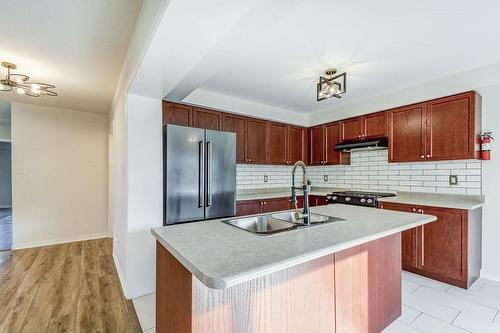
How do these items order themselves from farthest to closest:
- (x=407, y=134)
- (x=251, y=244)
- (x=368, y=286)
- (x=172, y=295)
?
(x=407, y=134), (x=368, y=286), (x=172, y=295), (x=251, y=244)

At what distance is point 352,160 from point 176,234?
3621 mm

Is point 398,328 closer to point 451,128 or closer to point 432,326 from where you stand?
point 432,326

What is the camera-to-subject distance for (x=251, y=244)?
4.02 feet

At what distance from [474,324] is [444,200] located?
146cm

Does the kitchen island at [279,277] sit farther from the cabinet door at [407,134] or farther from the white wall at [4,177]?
the white wall at [4,177]

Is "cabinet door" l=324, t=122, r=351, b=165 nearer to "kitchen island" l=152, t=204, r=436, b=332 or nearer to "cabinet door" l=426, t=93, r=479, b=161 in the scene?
"cabinet door" l=426, t=93, r=479, b=161

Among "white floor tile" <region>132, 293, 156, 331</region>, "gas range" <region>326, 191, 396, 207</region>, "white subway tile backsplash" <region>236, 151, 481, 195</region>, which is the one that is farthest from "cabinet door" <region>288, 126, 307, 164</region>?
"white floor tile" <region>132, 293, 156, 331</region>

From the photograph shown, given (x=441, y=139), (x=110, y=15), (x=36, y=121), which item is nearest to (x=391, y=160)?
(x=441, y=139)

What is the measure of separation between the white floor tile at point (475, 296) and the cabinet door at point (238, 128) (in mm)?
2916

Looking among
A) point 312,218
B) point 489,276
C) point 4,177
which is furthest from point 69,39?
point 4,177

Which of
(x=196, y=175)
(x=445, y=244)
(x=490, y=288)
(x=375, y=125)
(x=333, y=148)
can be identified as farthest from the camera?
A: (x=333, y=148)

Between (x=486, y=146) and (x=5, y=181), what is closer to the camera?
(x=486, y=146)

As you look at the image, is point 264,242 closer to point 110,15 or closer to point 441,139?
point 110,15

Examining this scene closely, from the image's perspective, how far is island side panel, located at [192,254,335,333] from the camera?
1.11m
